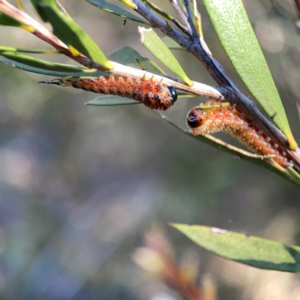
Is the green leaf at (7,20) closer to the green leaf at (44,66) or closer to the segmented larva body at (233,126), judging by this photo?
the green leaf at (44,66)

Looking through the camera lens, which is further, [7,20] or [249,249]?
[249,249]

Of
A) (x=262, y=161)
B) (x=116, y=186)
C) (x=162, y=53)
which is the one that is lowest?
(x=116, y=186)

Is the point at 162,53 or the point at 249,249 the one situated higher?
the point at 162,53

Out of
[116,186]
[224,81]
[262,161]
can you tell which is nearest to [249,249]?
[262,161]

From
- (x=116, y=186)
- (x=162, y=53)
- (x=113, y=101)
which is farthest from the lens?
(x=116, y=186)

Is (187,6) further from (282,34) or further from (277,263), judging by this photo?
(282,34)

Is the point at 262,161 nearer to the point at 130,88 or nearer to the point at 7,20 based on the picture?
the point at 130,88
